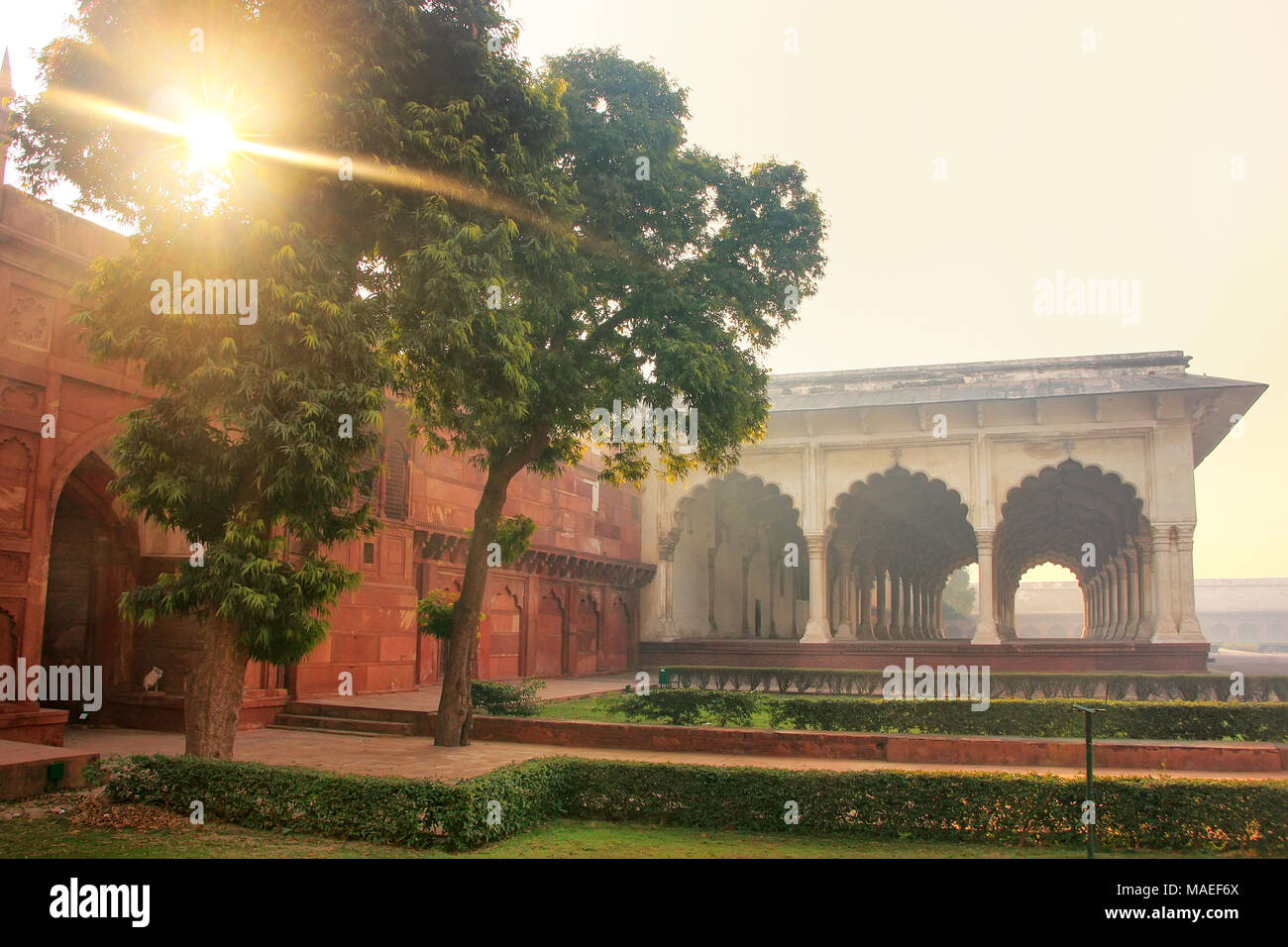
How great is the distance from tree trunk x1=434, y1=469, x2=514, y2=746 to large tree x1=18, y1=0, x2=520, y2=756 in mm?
2831

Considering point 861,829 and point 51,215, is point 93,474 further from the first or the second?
point 861,829

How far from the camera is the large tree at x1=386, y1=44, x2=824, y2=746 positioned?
10.3 meters

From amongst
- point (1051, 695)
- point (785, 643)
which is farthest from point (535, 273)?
point (785, 643)

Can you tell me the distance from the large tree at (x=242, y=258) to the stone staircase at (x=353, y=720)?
509 cm

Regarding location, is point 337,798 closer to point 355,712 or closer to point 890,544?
point 355,712

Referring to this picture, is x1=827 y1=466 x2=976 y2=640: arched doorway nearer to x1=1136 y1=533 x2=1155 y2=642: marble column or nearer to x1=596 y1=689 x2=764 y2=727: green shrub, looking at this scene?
x1=1136 y1=533 x2=1155 y2=642: marble column

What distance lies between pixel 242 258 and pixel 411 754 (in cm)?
621

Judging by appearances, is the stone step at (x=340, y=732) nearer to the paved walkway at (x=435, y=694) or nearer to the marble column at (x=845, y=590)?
the paved walkway at (x=435, y=694)

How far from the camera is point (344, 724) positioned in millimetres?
14562

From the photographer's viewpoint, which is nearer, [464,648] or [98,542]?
[464,648]

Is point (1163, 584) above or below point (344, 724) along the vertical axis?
above

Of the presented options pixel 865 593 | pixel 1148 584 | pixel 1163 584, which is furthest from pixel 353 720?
pixel 865 593

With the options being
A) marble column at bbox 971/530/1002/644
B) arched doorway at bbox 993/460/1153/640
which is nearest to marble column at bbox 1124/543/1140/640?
arched doorway at bbox 993/460/1153/640

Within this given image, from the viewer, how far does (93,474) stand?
14.1 metres
